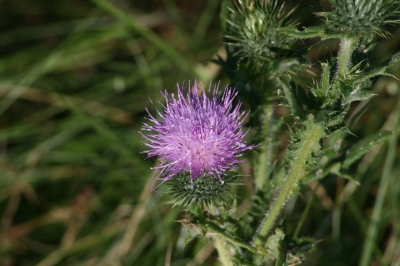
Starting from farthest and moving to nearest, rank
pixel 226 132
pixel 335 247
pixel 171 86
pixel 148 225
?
1. pixel 171 86
2. pixel 148 225
3. pixel 335 247
4. pixel 226 132

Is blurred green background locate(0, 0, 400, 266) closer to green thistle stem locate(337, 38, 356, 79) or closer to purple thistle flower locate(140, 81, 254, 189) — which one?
green thistle stem locate(337, 38, 356, 79)

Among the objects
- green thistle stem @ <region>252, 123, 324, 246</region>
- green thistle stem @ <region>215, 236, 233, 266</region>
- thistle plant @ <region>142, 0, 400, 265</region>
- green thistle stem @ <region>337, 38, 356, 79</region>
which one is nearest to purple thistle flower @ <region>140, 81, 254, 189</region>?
thistle plant @ <region>142, 0, 400, 265</region>

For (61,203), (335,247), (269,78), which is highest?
(61,203)

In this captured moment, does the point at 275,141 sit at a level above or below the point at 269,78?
below

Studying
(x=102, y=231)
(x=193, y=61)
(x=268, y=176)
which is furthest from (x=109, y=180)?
(x=268, y=176)

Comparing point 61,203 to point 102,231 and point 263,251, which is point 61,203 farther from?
point 263,251

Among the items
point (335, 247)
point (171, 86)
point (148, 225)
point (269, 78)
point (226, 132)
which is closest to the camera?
point (226, 132)

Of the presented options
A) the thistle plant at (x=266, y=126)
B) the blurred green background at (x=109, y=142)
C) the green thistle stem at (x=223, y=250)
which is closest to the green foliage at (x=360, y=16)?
the thistle plant at (x=266, y=126)

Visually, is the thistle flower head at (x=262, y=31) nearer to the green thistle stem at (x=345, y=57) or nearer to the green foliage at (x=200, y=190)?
the green thistle stem at (x=345, y=57)

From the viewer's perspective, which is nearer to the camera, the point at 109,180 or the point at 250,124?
the point at 250,124
